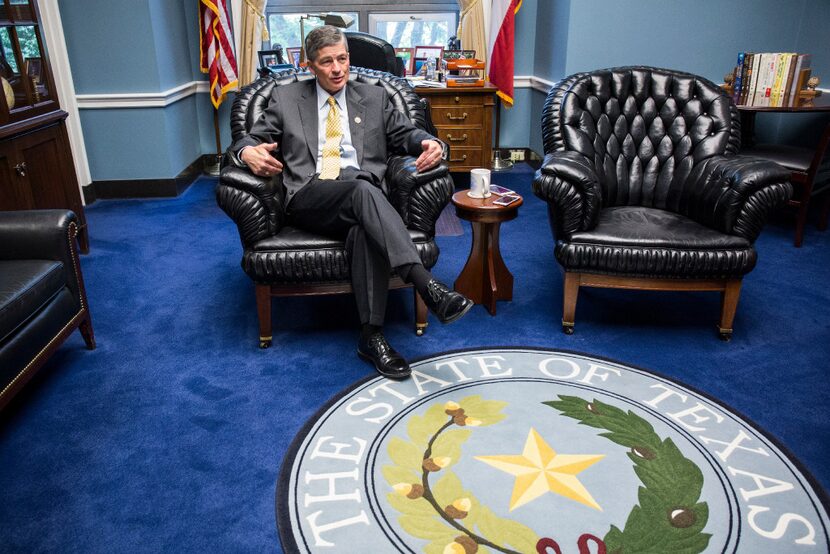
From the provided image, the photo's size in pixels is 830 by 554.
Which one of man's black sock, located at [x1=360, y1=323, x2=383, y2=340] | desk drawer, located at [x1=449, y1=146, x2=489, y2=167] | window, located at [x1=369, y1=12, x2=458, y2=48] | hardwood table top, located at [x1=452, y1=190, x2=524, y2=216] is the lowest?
man's black sock, located at [x1=360, y1=323, x2=383, y2=340]

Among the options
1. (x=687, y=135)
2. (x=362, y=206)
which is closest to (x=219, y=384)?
(x=362, y=206)

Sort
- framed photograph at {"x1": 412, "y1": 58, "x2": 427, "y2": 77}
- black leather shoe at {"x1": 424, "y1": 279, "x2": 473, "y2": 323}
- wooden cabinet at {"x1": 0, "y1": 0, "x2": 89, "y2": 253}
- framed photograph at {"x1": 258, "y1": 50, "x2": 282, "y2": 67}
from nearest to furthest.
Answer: black leather shoe at {"x1": 424, "y1": 279, "x2": 473, "y2": 323} < wooden cabinet at {"x1": 0, "y1": 0, "x2": 89, "y2": 253} < framed photograph at {"x1": 258, "y1": 50, "x2": 282, "y2": 67} < framed photograph at {"x1": 412, "y1": 58, "x2": 427, "y2": 77}

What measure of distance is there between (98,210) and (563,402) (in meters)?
3.53

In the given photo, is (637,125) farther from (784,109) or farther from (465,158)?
(465,158)

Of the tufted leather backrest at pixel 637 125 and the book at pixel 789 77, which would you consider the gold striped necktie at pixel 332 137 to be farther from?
the book at pixel 789 77

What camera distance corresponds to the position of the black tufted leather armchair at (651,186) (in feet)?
7.91

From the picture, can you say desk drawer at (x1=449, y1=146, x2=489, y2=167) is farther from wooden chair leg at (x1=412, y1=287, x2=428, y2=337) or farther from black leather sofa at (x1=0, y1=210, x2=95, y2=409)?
black leather sofa at (x1=0, y1=210, x2=95, y2=409)

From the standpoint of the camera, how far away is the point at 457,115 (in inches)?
175

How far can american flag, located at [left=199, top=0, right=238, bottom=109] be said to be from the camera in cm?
469

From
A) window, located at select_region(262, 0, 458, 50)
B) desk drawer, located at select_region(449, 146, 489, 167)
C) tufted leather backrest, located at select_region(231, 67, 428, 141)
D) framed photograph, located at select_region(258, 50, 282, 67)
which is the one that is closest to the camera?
tufted leather backrest, located at select_region(231, 67, 428, 141)

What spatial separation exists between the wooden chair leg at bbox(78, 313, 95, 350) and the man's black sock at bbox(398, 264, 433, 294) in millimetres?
1244

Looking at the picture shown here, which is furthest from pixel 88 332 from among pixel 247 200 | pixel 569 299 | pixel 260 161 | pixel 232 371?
pixel 569 299

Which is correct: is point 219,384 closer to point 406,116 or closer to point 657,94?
point 406,116

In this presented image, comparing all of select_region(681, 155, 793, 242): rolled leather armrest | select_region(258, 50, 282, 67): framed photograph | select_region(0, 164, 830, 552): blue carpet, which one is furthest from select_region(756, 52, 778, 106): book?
select_region(258, 50, 282, 67): framed photograph
